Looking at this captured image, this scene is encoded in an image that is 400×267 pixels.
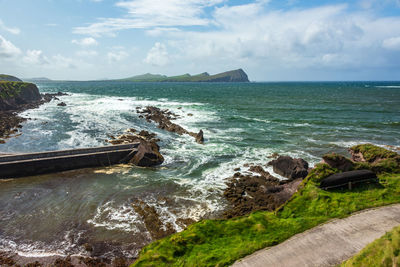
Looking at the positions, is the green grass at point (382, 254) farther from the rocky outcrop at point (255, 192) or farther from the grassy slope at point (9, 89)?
the grassy slope at point (9, 89)

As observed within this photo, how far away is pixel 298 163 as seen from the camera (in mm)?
21828

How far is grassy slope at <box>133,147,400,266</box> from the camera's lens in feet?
33.0

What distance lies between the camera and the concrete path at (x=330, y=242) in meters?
9.51

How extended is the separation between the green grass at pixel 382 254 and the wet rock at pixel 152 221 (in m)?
9.43

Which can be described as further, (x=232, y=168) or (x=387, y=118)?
(x=387, y=118)

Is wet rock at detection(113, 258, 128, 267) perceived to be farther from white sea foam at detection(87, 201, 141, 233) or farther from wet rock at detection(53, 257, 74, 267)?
white sea foam at detection(87, 201, 141, 233)

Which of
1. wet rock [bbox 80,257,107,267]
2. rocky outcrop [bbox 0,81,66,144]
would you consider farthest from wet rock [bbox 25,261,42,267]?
rocky outcrop [bbox 0,81,66,144]

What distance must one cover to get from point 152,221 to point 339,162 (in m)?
A: 13.6

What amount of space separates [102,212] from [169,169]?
8928mm

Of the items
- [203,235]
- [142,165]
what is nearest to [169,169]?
[142,165]

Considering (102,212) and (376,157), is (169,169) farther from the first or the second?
(376,157)

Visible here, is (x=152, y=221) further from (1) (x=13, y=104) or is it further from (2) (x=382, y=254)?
(1) (x=13, y=104)

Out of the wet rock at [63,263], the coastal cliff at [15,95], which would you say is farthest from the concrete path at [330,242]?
the coastal cliff at [15,95]

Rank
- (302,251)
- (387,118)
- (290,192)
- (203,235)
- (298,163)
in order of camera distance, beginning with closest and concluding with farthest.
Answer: (302,251), (203,235), (290,192), (298,163), (387,118)
